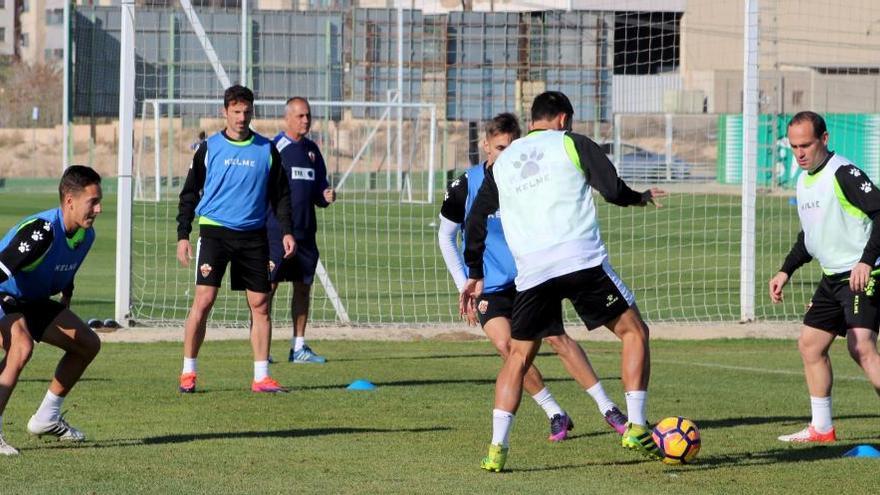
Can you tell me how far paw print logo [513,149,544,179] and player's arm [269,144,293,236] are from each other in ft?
12.8

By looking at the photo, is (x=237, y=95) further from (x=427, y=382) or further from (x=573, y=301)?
(x=573, y=301)

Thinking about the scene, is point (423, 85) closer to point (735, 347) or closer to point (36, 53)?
point (735, 347)

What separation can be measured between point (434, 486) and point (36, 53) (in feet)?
338

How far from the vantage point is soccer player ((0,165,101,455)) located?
8.15 metres

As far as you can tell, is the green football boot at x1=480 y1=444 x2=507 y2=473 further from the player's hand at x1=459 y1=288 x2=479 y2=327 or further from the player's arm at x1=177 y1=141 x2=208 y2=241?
the player's arm at x1=177 y1=141 x2=208 y2=241

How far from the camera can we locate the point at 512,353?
8.19 m

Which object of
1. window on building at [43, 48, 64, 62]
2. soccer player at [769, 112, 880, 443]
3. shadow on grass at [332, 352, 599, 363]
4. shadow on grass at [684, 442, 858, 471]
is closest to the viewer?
shadow on grass at [684, 442, 858, 471]

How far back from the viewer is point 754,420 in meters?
10.3

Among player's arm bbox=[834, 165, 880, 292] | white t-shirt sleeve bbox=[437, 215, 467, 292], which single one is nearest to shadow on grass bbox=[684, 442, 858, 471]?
player's arm bbox=[834, 165, 880, 292]

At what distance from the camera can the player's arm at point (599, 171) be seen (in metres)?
7.88

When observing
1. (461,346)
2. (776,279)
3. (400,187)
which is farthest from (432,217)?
(776,279)

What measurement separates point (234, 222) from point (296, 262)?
2.03 m

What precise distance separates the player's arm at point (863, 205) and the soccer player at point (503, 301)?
5.31 feet

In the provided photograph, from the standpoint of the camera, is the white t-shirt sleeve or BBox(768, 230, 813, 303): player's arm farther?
the white t-shirt sleeve
